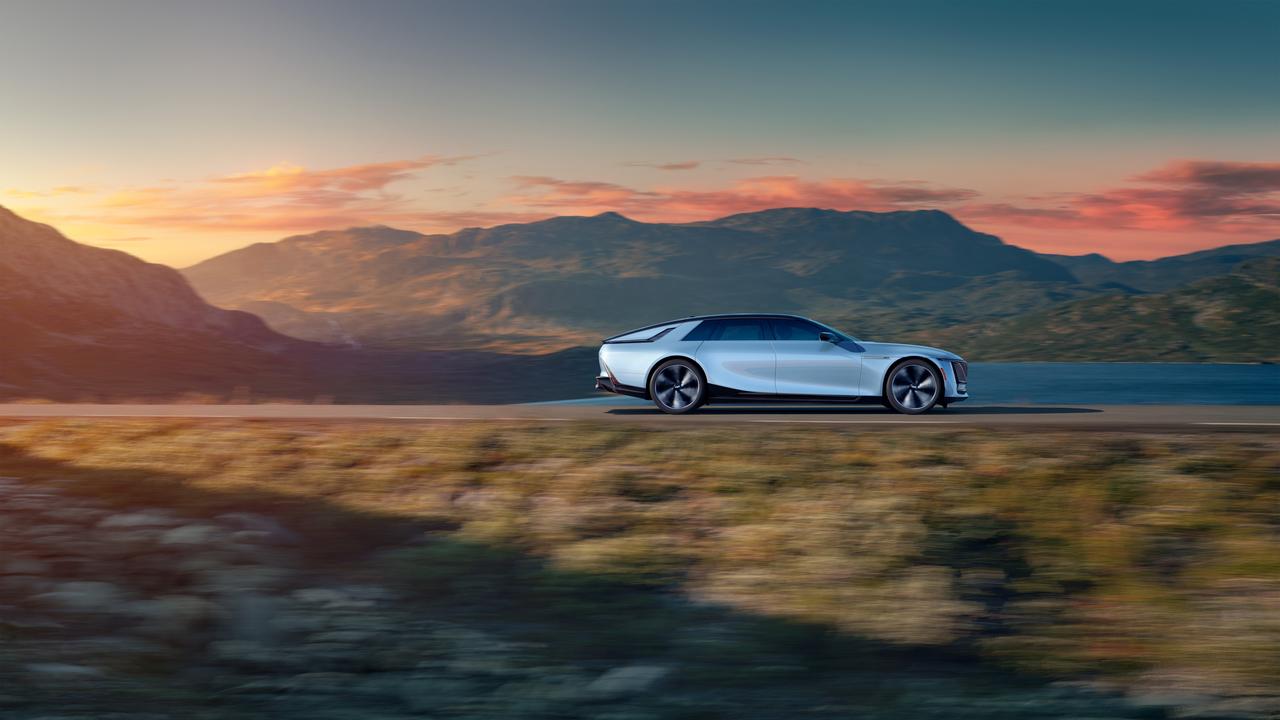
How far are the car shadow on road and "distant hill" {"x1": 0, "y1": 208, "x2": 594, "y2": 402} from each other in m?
47.0

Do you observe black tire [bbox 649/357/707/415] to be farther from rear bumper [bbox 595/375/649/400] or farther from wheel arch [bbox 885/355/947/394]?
wheel arch [bbox 885/355/947/394]

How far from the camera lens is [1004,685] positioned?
8.52 meters

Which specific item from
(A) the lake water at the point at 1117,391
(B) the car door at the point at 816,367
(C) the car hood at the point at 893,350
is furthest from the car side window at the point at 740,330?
(A) the lake water at the point at 1117,391

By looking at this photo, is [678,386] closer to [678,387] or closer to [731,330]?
[678,387]

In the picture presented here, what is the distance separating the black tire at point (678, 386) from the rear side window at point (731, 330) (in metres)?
0.46

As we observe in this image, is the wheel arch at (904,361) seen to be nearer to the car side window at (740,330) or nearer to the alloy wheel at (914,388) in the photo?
the alloy wheel at (914,388)

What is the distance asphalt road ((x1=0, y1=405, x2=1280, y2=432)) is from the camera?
15.4 metres

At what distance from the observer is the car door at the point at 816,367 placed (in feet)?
54.3

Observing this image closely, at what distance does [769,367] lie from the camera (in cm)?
1666

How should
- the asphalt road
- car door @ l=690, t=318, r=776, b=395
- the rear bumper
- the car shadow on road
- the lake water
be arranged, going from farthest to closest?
1. the lake water
2. the car shadow on road
3. the rear bumper
4. car door @ l=690, t=318, r=776, b=395
5. the asphalt road

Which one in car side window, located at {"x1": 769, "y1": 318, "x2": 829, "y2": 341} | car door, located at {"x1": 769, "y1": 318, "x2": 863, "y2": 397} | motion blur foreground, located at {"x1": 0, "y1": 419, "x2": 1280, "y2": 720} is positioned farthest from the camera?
car side window, located at {"x1": 769, "y1": 318, "x2": 829, "y2": 341}

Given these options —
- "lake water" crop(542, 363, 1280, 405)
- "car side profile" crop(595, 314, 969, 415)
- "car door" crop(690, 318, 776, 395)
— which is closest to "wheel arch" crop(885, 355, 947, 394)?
"car side profile" crop(595, 314, 969, 415)

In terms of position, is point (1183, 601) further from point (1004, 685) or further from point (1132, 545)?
point (1004, 685)

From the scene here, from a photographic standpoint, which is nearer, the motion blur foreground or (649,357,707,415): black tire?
the motion blur foreground
